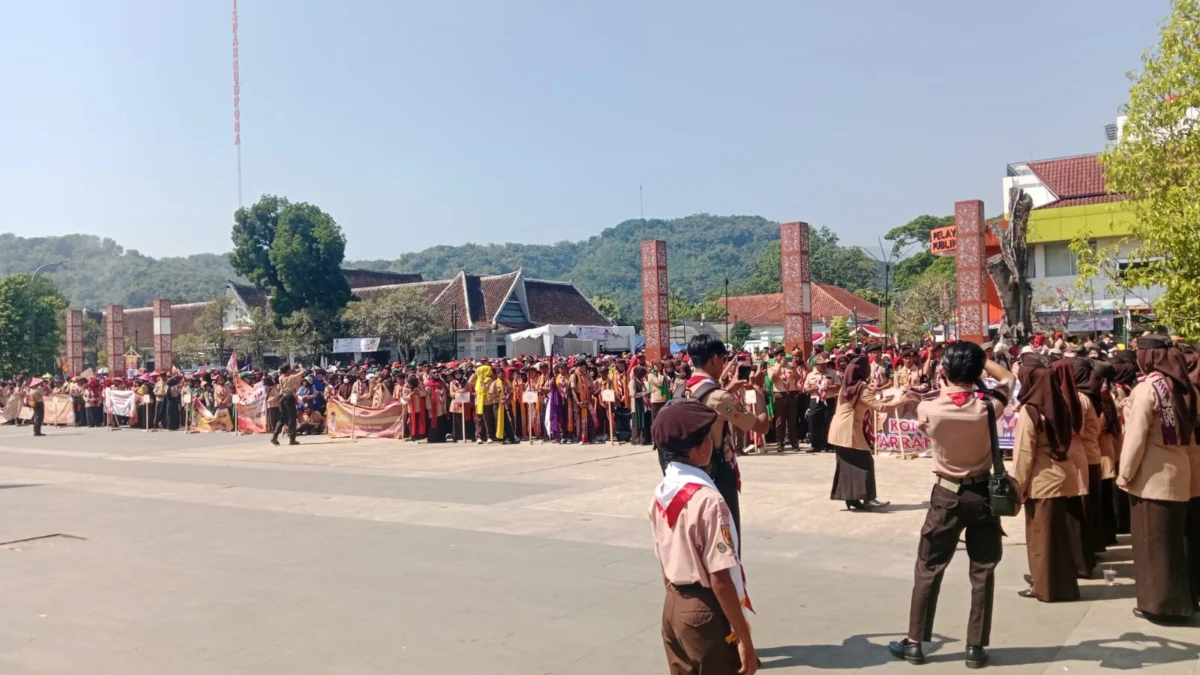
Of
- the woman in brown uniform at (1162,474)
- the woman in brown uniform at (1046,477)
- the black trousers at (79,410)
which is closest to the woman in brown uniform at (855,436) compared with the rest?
the woman in brown uniform at (1046,477)

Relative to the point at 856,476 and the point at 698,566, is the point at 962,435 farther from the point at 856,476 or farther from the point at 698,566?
the point at 856,476

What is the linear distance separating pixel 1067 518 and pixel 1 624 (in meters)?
7.71

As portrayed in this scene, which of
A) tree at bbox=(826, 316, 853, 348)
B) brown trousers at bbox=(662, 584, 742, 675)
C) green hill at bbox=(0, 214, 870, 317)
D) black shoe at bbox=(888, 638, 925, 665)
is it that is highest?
green hill at bbox=(0, 214, 870, 317)

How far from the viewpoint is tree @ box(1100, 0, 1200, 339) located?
11406 mm

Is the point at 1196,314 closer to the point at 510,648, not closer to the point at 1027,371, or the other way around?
the point at 1027,371

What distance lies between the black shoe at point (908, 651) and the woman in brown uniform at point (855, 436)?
14.6 feet

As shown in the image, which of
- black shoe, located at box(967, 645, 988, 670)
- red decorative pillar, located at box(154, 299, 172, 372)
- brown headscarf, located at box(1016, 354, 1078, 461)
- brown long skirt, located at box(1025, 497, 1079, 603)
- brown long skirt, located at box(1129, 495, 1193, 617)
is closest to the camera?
black shoe, located at box(967, 645, 988, 670)

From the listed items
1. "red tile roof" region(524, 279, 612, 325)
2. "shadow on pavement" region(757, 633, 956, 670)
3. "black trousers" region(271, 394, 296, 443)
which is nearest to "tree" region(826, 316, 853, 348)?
"red tile roof" region(524, 279, 612, 325)

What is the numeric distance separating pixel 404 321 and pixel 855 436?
33.3m

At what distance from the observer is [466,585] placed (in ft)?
24.5

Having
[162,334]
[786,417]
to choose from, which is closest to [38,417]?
[162,334]

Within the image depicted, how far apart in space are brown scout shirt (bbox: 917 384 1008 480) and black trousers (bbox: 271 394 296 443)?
59.7ft

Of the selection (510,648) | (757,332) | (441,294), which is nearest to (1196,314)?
(510,648)

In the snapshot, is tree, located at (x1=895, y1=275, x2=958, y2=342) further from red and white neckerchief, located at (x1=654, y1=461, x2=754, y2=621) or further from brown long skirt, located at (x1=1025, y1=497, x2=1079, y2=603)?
red and white neckerchief, located at (x1=654, y1=461, x2=754, y2=621)
